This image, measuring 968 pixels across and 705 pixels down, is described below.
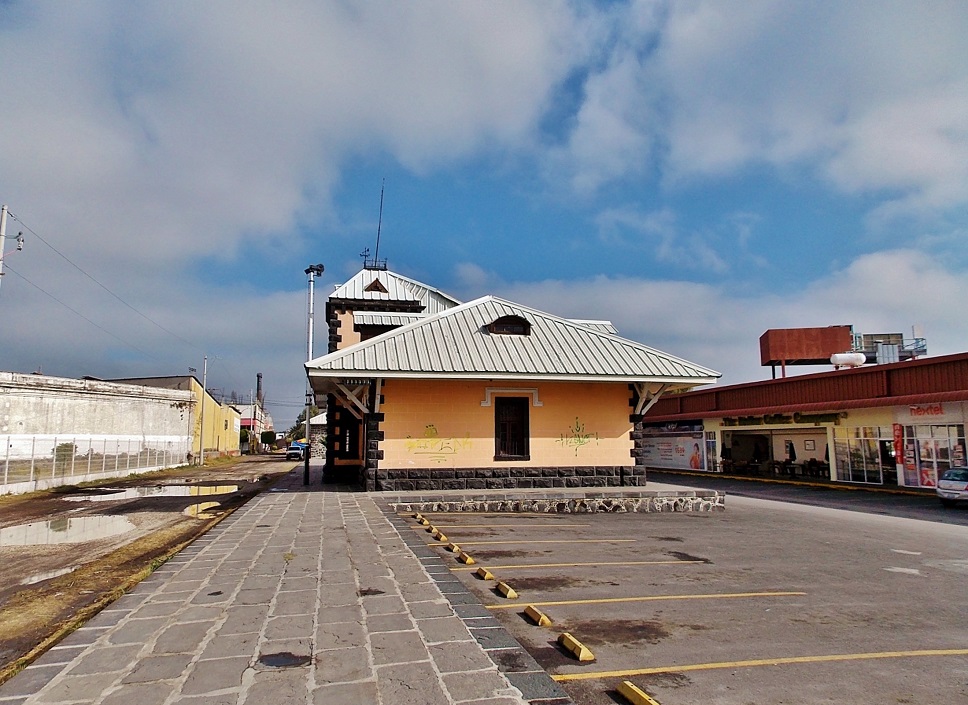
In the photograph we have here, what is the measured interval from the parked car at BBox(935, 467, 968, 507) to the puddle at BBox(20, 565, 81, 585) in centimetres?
2096

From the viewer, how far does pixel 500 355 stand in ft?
52.1

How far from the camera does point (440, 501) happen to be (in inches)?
537

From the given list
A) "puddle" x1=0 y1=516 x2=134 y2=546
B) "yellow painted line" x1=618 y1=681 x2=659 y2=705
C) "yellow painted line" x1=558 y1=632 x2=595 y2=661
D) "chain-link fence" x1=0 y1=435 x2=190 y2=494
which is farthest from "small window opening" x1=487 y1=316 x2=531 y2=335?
"chain-link fence" x1=0 y1=435 x2=190 y2=494

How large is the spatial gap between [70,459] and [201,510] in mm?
12853

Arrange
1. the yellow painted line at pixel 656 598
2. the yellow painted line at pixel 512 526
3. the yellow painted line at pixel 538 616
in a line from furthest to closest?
the yellow painted line at pixel 512 526
the yellow painted line at pixel 656 598
the yellow painted line at pixel 538 616

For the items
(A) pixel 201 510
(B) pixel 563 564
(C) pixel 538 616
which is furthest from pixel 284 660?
(A) pixel 201 510

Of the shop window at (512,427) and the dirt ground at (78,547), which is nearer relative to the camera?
the dirt ground at (78,547)

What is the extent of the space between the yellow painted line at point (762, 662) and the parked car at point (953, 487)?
14899 mm

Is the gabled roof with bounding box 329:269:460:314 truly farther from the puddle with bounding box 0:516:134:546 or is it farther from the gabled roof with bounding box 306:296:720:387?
the puddle with bounding box 0:516:134:546

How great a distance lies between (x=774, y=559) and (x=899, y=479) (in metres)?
17.0

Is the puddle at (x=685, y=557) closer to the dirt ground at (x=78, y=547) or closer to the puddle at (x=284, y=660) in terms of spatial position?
the puddle at (x=284, y=660)

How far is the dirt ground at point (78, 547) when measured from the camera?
19.1 feet

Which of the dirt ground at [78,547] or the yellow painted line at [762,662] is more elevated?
the yellow painted line at [762,662]

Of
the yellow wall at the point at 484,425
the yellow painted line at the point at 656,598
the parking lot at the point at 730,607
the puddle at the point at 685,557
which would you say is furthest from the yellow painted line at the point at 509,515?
the yellow painted line at the point at 656,598
